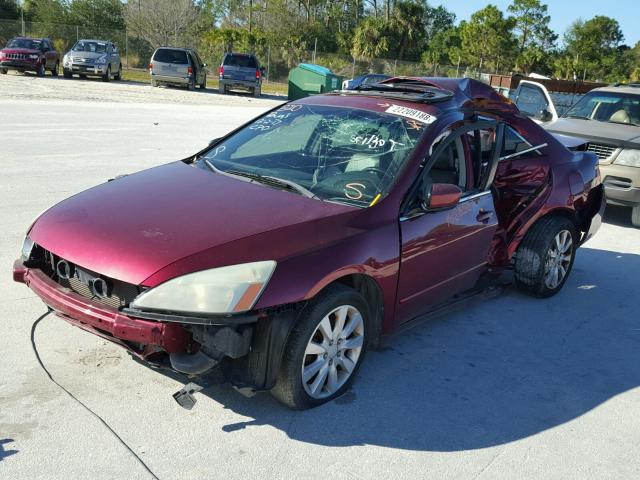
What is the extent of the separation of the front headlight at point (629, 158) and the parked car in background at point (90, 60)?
2289 cm

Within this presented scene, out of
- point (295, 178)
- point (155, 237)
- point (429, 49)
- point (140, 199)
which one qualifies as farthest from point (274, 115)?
point (429, 49)

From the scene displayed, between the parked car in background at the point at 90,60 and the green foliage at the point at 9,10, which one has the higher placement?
the green foliage at the point at 9,10

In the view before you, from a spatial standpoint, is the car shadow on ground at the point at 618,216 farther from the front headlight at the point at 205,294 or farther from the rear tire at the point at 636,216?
the front headlight at the point at 205,294

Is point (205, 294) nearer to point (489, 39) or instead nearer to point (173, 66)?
point (173, 66)

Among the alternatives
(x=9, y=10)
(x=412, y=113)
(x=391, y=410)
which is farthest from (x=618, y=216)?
(x=9, y=10)

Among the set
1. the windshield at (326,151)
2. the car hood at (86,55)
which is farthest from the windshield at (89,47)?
the windshield at (326,151)

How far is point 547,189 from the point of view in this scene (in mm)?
5344

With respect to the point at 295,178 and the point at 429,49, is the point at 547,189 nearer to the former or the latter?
the point at 295,178

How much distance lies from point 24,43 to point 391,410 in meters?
27.2

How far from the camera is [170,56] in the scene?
26.3 metres

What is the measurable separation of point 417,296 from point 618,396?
53.8 inches

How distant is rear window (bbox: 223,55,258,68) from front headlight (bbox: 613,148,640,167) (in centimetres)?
2122

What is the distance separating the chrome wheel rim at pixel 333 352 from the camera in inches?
133

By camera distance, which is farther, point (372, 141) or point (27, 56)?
point (27, 56)
